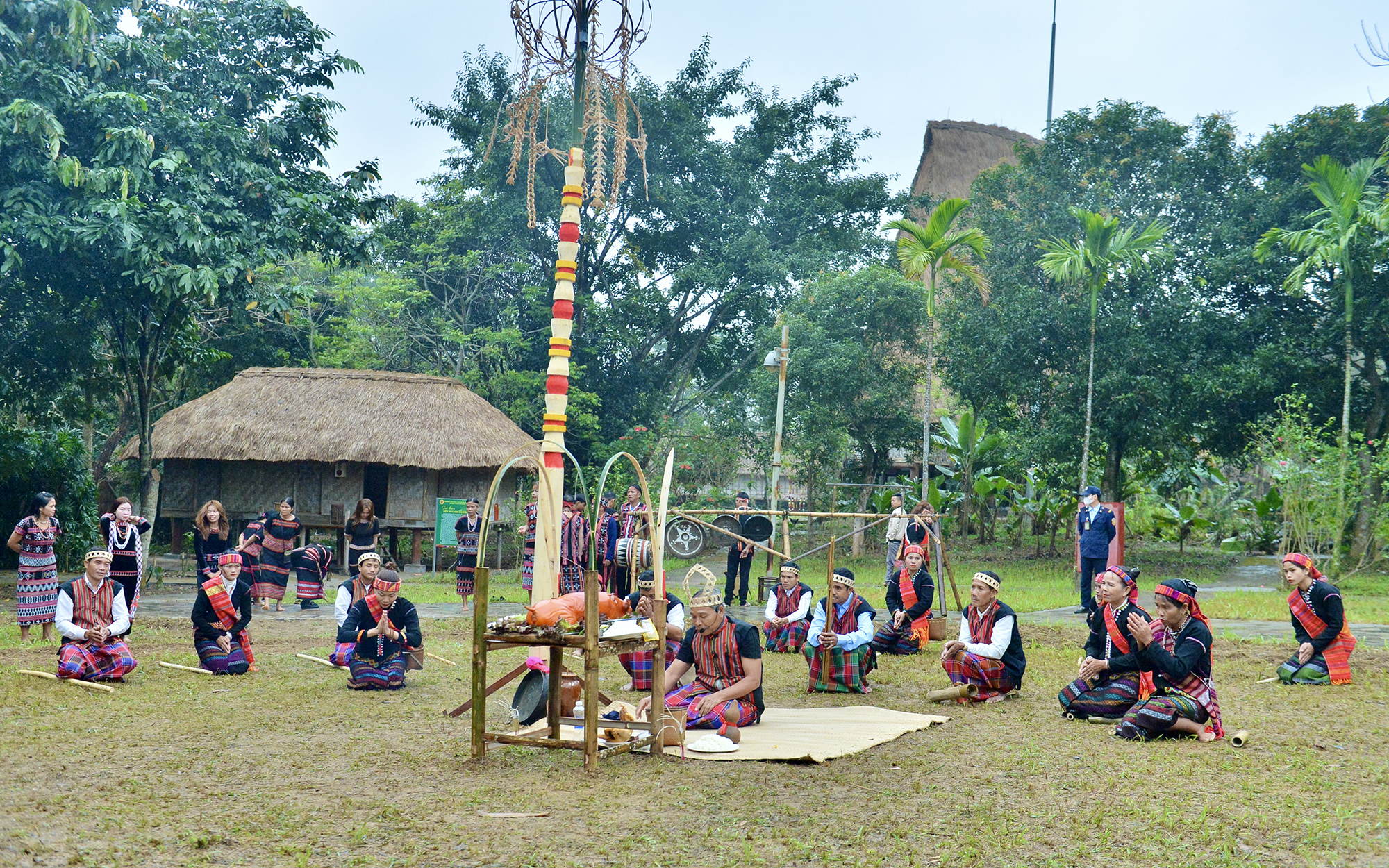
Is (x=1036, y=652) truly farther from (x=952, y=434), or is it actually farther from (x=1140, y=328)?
(x=952, y=434)

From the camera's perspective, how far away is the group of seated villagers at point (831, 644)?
6.53 meters

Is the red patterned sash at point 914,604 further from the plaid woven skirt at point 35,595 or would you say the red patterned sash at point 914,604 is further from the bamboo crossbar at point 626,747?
the plaid woven skirt at point 35,595

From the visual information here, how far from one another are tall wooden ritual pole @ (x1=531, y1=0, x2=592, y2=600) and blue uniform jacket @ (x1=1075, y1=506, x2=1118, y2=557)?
792cm

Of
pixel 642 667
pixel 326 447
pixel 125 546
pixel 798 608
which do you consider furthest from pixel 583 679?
pixel 326 447

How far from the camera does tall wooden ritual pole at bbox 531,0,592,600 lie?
6.93 meters

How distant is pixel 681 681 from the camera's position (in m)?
7.11

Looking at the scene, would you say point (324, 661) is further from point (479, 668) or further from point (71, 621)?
point (479, 668)

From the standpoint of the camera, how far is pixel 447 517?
18875 mm

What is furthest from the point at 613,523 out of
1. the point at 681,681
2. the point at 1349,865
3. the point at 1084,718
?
the point at 1349,865

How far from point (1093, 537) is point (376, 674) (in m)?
8.65

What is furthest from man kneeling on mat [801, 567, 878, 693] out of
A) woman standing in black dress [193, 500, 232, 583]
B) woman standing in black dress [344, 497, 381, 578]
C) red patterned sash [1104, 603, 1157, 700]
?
woman standing in black dress [344, 497, 381, 578]

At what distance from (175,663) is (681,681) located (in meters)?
4.50

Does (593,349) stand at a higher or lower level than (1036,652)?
higher

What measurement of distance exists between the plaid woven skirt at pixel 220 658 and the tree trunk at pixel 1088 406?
13185mm
